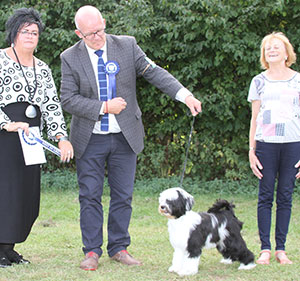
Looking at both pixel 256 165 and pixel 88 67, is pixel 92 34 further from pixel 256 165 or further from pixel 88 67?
Result: pixel 256 165

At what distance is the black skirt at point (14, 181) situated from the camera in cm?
411

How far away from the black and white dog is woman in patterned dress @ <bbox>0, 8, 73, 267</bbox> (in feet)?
3.20

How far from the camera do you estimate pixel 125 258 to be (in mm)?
4309

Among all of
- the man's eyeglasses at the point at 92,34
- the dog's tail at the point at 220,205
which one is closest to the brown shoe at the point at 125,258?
the dog's tail at the point at 220,205

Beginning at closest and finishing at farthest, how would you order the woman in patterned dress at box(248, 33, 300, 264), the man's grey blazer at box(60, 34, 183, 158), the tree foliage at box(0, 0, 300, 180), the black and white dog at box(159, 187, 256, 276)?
1. the black and white dog at box(159, 187, 256, 276)
2. the man's grey blazer at box(60, 34, 183, 158)
3. the woman in patterned dress at box(248, 33, 300, 264)
4. the tree foliage at box(0, 0, 300, 180)

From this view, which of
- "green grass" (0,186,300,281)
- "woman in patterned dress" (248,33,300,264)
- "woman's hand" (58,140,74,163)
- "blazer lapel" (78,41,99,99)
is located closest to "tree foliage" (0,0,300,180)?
"green grass" (0,186,300,281)

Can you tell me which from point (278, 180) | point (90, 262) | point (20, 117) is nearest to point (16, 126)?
point (20, 117)

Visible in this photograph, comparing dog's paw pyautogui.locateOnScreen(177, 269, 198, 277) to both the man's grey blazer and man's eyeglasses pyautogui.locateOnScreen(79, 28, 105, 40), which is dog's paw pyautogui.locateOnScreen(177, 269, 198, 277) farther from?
man's eyeglasses pyautogui.locateOnScreen(79, 28, 105, 40)

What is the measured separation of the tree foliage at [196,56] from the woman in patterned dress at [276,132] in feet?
9.63

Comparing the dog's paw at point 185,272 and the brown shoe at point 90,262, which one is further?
the brown shoe at point 90,262

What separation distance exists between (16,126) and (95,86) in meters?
0.71

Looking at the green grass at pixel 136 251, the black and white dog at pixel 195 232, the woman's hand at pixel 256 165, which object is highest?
the woman's hand at pixel 256 165

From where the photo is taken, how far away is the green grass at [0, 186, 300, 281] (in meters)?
3.99

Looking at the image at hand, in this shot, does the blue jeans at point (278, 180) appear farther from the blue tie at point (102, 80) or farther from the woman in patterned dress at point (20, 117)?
the woman in patterned dress at point (20, 117)
